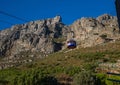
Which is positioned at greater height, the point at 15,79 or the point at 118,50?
the point at 118,50

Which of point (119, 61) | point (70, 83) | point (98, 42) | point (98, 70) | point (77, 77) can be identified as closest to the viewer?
point (77, 77)

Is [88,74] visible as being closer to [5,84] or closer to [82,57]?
[5,84]

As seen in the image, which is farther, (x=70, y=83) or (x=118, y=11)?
(x=70, y=83)

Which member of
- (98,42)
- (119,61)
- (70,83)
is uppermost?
(98,42)

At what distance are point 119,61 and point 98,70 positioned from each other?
13857mm

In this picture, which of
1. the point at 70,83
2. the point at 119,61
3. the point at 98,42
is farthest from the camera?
the point at 98,42

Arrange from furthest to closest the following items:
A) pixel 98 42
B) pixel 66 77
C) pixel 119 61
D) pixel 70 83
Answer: pixel 98 42, pixel 119 61, pixel 66 77, pixel 70 83

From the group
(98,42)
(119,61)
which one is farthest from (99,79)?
(98,42)

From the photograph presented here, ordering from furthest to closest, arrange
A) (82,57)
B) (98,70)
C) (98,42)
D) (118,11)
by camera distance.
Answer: (98,42)
(82,57)
(98,70)
(118,11)

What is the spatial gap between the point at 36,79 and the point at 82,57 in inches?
2162

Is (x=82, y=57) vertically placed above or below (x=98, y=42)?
below

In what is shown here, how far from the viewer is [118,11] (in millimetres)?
11859

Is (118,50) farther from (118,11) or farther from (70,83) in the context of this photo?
(118,11)

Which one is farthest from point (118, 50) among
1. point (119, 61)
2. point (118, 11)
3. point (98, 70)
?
point (118, 11)
